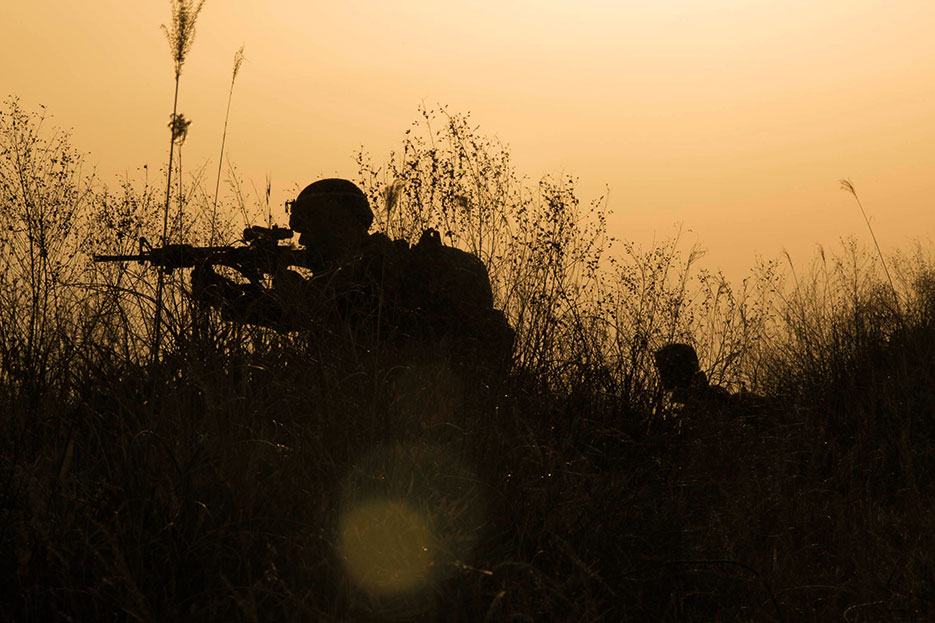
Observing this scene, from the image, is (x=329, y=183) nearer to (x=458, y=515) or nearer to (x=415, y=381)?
(x=415, y=381)

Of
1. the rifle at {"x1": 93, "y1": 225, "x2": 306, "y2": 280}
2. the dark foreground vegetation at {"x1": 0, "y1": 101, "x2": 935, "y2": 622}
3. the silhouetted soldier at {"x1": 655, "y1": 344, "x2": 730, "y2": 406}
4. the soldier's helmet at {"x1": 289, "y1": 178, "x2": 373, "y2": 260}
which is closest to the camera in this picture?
the dark foreground vegetation at {"x1": 0, "y1": 101, "x2": 935, "y2": 622}

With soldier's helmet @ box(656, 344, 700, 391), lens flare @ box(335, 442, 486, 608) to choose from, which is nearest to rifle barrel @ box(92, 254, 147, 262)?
lens flare @ box(335, 442, 486, 608)

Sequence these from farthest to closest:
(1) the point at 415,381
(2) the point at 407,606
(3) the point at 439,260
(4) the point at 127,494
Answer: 1. (3) the point at 439,260
2. (1) the point at 415,381
3. (4) the point at 127,494
4. (2) the point at 407,606

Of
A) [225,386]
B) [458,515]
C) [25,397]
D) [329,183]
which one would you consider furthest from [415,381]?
[329,183]

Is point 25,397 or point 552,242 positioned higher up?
point 552,242

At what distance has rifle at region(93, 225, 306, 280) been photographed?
10.2 feet

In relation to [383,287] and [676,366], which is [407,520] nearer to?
[383,287]

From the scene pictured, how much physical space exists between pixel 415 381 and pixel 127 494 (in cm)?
112

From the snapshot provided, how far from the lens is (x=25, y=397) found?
7.80ft

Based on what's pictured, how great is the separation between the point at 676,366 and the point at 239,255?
6.25 ft

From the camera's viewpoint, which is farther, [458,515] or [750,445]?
[750,445]

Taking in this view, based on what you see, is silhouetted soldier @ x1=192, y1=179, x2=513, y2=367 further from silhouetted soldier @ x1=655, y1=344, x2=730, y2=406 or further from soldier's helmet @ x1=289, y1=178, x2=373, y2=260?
silhouetted soldier @ x1=655, y1=344, x2=730, y2=406

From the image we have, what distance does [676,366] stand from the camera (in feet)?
12.6

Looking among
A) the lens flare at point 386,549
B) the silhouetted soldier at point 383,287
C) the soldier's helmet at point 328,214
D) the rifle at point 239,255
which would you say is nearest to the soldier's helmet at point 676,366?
the silhouetted soldier at point 383,287
